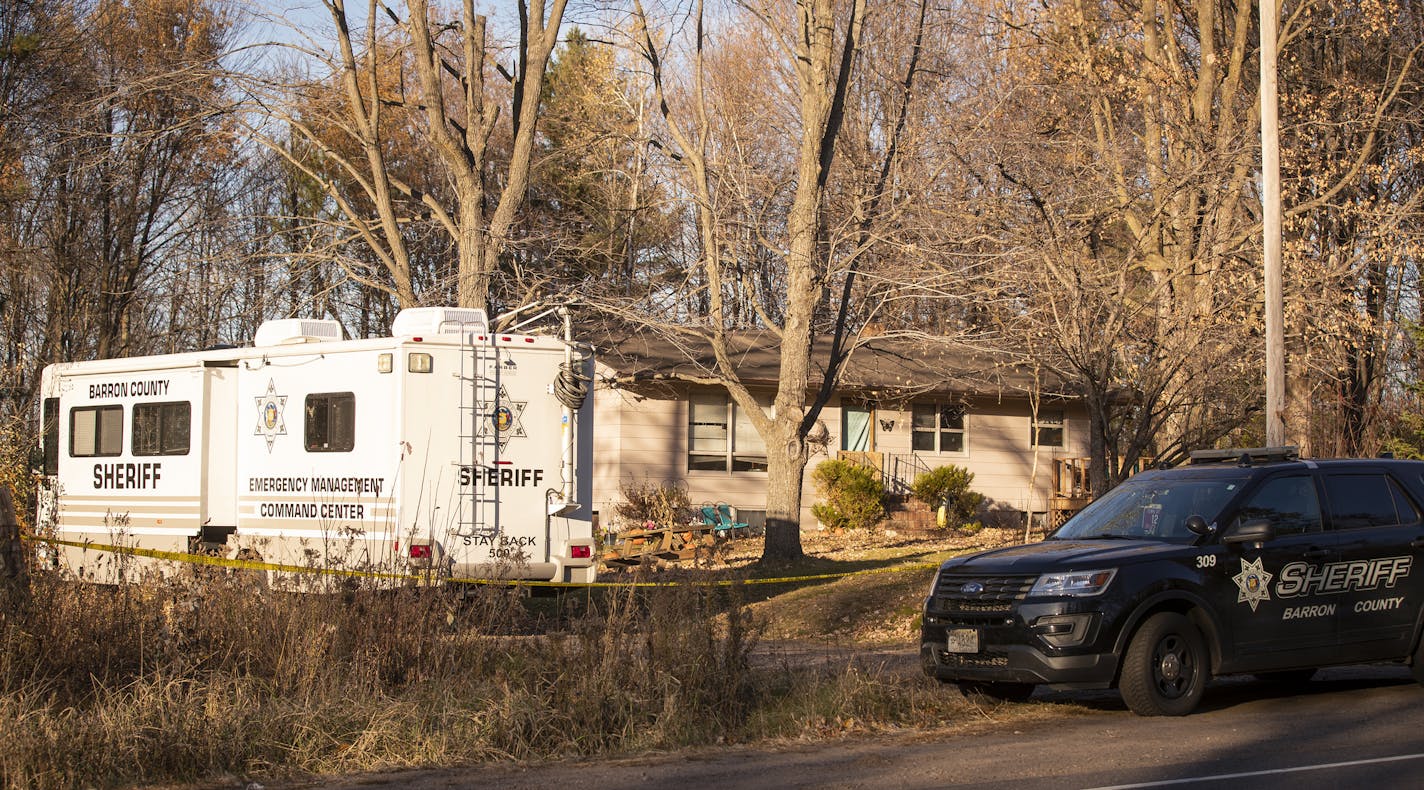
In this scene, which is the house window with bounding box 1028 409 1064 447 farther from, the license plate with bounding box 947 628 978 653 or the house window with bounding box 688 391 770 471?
the license plate with bounding box 947 628 978 653

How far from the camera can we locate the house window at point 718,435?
26547 mm

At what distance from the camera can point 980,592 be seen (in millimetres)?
9461

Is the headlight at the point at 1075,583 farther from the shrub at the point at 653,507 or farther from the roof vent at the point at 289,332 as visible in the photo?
the shrub at the point at 653,507

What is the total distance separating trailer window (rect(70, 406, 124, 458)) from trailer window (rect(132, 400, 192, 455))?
39 centimetres

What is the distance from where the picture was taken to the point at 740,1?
19.1 metres

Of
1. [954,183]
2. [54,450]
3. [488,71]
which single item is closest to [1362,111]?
[954,183]

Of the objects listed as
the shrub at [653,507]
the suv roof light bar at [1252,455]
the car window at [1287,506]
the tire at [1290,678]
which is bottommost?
the tire at [1290,678]

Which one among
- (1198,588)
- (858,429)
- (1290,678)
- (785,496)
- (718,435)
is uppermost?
(858,429)

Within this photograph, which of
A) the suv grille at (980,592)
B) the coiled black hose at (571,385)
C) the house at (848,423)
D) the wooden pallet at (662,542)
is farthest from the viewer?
the house at (848,423)

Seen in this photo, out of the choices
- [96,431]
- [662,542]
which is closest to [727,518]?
[662,542]

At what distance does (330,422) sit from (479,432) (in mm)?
1574

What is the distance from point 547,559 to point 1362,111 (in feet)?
57.4

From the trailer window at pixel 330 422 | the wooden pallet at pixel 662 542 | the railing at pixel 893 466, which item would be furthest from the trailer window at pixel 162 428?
the railing at pixel 893 466

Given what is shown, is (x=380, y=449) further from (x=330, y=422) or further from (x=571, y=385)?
(x=571, y=385)
